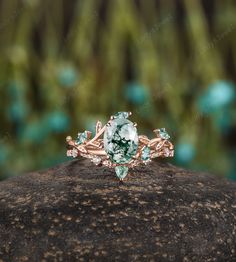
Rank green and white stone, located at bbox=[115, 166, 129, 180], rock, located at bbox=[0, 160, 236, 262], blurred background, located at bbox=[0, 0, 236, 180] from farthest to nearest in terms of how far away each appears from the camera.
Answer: blurred background, located at bbox=[0, 0, 236, 180]
green and white stone, located at bbox=[115, 166, 129, 180]
rock, located at bbox=[0, 160, 236, 262]

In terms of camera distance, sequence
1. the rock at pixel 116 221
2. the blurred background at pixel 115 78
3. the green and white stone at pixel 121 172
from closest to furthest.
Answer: the rock at pixel 116 221 → the green and white stone at pixel 121 172 → the blurred background at pixel 115 78

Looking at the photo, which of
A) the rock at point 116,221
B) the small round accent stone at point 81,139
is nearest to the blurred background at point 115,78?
the small round accent stone at point 81,139

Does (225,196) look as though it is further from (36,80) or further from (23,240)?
(36,80)

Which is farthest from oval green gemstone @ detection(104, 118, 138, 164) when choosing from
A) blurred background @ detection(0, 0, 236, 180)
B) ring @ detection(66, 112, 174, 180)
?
blurred background @ detection(0, 0, 236, 180)

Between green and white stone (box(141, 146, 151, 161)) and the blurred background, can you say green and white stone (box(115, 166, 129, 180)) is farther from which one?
the blurred background

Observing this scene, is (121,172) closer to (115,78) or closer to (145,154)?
(145,154)

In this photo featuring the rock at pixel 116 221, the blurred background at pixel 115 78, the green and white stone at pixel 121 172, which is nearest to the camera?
the rock at pixel 116 221

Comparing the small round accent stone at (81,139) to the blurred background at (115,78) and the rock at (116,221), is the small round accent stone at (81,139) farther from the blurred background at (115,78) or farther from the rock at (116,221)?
the blurred background at (115,78)

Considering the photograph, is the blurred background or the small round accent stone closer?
the small round accent stone
